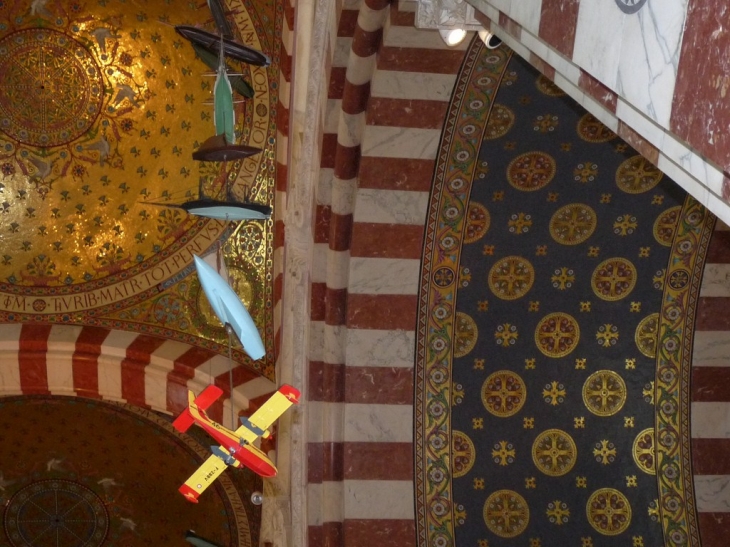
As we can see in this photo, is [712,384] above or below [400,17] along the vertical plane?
below

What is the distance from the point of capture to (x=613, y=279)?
5.75m

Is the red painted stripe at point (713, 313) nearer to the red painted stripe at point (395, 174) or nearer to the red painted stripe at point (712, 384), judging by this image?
the red painted stripe at point (712, 384)

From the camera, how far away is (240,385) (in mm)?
5938

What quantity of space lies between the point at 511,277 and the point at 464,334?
1.48 ft

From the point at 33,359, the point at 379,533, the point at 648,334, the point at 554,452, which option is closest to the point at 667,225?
the point at 648,334

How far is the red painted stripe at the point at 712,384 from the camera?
5.80 meters

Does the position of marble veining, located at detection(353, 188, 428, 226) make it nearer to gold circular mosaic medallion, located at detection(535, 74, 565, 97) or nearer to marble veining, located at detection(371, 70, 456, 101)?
marble veining, located at detection(371, 70, 456, 101)

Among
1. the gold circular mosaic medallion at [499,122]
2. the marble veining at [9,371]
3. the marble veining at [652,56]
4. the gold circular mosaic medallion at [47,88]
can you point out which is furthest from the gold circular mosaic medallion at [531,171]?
the marble veining at [652,56]

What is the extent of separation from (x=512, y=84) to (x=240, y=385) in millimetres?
2500

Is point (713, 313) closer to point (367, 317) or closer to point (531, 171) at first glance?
point (531, 171)

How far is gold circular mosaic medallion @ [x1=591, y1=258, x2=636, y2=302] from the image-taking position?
5719 millimetres

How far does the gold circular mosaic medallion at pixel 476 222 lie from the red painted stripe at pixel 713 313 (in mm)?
1427

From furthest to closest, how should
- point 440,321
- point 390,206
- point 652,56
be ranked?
point 440,321
point 390,206
point 652,56

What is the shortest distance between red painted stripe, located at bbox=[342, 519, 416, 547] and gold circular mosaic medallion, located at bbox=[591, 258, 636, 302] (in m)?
1.83
